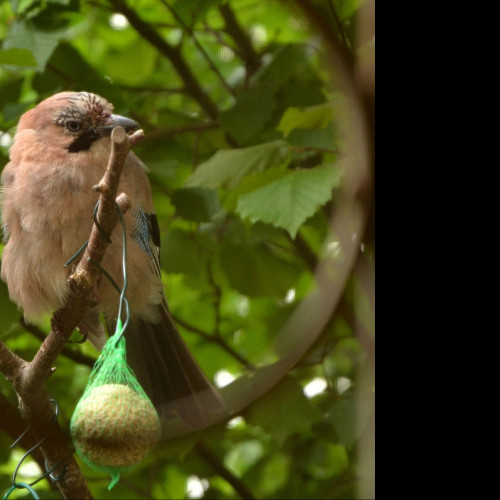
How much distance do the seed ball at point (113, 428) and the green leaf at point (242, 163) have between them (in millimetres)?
1125

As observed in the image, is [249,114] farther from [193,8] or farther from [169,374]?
[169,374]

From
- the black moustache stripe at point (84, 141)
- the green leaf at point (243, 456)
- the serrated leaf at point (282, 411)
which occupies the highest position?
the black moustache stripe at point (84, 141)

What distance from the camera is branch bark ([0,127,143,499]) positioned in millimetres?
1416

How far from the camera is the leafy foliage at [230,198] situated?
2.34 metres

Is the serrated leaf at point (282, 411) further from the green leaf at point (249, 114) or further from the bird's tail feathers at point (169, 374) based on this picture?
the green leaf at point (249, 114)

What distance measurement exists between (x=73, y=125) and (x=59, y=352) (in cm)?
77

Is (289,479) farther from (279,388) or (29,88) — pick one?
(29,88)

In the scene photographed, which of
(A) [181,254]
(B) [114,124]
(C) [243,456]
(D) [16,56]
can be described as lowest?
(C) [243,456]

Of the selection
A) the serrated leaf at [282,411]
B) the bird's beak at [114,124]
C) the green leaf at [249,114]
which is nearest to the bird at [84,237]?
the bird's beak at [114,124]

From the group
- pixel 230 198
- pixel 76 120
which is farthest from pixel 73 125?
pixel 230 198

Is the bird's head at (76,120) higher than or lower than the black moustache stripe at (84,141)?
higher

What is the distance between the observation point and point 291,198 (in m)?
2.11
